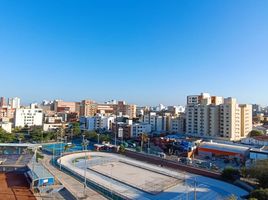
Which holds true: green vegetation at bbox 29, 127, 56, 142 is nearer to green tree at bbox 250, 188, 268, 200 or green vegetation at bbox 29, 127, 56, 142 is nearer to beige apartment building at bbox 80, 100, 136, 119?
beige apartment building at bbox 80, 100, 136, 119

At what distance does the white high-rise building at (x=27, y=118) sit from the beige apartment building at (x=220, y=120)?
25645mm

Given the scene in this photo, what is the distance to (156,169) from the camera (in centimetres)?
1747

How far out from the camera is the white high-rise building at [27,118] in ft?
129

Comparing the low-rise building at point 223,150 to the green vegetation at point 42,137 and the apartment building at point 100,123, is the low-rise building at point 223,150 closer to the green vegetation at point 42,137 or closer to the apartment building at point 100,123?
the green vegetation at point 42,137

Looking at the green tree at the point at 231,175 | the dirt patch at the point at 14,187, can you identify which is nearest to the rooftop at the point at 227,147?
the green tree at the point at 231,175

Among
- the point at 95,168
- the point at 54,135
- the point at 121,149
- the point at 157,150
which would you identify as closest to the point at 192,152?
the point at 157,150

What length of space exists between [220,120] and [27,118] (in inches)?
1224

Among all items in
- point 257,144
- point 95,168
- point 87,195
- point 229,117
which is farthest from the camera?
point 229,117

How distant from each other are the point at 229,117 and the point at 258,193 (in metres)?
20.8

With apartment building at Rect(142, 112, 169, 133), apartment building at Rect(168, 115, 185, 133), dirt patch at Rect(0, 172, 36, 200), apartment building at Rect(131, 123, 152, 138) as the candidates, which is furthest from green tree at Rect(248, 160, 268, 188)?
apartment building at Rect(142, 112, 169, 133)

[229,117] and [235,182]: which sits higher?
[229,117]

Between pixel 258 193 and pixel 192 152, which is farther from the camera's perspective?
pixel 192 152

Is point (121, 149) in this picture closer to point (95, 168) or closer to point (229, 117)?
point (95, 168)

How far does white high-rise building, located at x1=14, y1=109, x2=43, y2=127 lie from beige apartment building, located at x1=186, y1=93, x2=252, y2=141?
84.1ft
